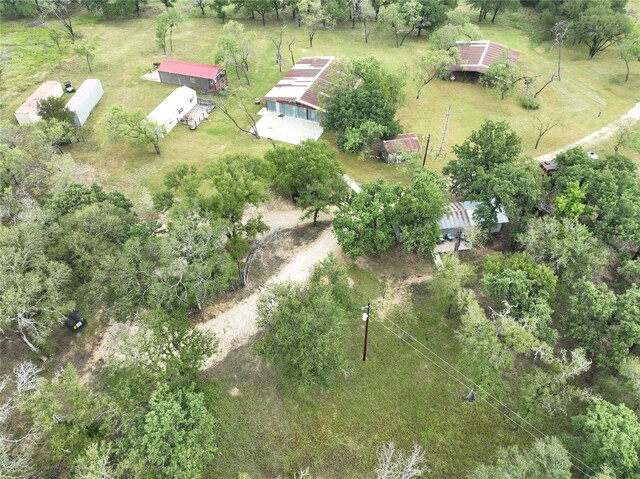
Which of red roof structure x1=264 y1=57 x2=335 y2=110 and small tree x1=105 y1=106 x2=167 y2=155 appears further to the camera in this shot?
red roof structure x1=264 y1=57 x2=335 y2=110

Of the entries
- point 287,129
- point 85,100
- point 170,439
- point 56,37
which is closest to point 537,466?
point 170,439

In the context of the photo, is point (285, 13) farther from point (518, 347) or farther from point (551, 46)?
point (518, 347)

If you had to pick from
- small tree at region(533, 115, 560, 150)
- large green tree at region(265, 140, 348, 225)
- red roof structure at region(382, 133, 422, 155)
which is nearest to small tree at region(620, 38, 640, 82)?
small tree at region(533, 115, 560, 150)

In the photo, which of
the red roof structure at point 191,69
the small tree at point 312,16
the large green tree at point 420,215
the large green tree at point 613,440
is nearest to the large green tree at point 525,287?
the large green tree at point 420,215

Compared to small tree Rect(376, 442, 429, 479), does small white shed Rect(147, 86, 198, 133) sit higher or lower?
higher

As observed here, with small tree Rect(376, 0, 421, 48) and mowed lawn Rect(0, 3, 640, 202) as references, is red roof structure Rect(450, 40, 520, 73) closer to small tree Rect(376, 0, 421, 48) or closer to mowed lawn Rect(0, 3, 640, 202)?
mowed lawn Rect(0, 3, 640, 202)

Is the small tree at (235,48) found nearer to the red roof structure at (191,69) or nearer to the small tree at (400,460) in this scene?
the red roof structure at (191,69)
